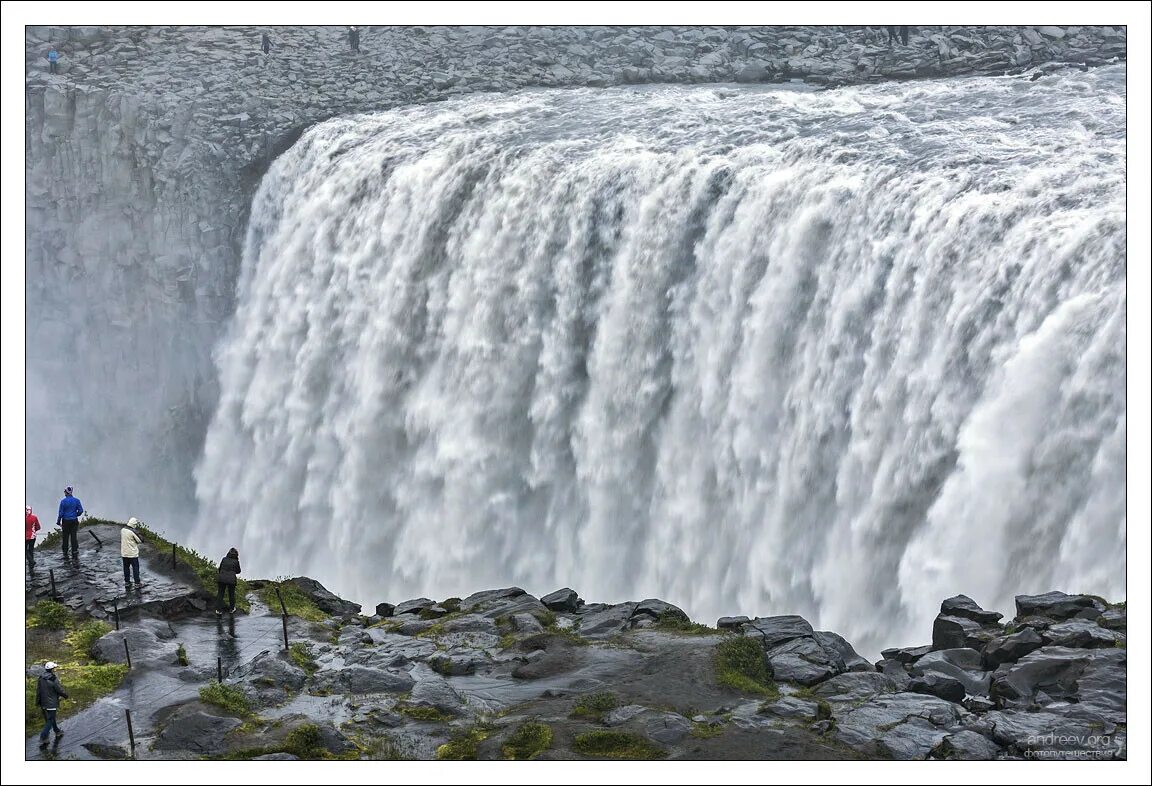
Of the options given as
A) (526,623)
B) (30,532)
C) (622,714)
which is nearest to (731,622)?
(526,623)

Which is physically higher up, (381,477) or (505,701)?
(381,477)

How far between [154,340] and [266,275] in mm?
4436

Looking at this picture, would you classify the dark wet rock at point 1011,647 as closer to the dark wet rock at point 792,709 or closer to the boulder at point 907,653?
the boulder at point 907,653

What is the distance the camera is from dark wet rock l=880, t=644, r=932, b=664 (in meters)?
25.5

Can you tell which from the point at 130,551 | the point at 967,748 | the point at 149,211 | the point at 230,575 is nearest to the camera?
the point at 967,748

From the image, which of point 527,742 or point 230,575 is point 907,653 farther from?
point 230,575

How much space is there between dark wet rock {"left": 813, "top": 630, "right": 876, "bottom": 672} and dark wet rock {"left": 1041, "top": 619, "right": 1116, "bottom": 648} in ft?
9.54

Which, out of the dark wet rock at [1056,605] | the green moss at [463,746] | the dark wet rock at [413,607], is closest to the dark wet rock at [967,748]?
the dark wet rock at [1056,605]

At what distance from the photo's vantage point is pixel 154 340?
1777 inches

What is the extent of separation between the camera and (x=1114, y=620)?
24344 mm

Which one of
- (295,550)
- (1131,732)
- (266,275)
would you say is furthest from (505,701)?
(266,275)

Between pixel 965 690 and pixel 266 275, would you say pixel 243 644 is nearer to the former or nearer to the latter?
pixel 965 690

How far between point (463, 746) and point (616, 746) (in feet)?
7.66

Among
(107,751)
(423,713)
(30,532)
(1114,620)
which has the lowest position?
(107,751)
